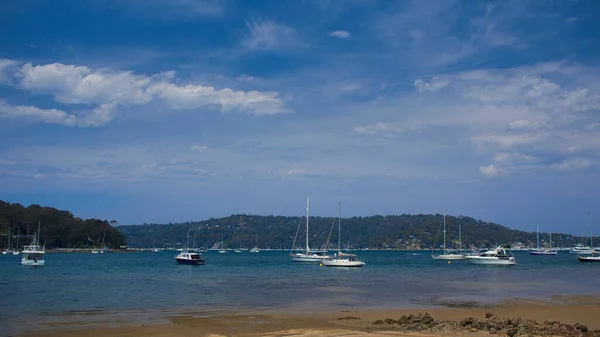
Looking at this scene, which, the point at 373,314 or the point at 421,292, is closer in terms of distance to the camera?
the point at 373,314

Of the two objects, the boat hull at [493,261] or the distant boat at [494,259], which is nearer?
the boat hull at [493,261]

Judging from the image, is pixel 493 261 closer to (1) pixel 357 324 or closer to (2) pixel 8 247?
(1) pixel 357 324

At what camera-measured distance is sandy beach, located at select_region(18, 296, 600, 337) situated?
1955 cm

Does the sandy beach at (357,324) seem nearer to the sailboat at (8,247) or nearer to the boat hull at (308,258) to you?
the boat hull at (308,258)

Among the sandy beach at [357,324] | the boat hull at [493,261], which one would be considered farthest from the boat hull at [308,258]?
the sandy beach at [357,324]

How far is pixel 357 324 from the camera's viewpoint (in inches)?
908

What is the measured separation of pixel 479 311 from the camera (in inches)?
1093

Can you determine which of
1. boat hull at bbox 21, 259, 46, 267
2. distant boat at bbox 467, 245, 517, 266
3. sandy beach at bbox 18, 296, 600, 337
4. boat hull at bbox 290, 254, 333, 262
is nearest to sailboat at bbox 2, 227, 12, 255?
boat hull at bbox 21, 259, 46, 267

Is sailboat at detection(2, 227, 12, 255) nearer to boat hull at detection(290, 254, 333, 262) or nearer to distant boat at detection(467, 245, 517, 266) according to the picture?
boat hull at detection(290, 254, 333, 262)

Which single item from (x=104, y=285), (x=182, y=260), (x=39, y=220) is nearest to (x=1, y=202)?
(x=39, y=220)

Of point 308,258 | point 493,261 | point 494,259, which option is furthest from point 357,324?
point 308,258

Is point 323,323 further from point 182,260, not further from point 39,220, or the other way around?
point 39,220

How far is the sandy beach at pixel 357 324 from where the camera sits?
19547 millimetres

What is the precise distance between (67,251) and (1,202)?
30.5 metres
